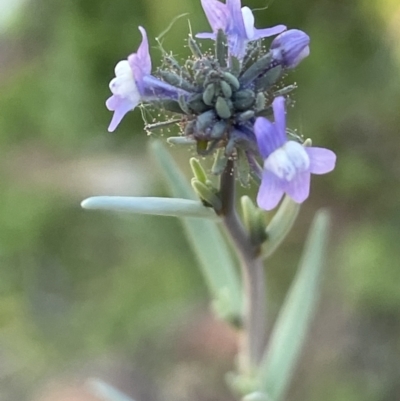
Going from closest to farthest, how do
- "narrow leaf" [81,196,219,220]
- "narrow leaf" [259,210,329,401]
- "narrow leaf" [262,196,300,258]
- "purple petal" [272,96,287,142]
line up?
"purple petal" [272,96,287,142]
"narrow leaf" [81,196,219,220]
"narrow leaf" [262,196,300,258]
"narrow leaf" [259,210,329,401]

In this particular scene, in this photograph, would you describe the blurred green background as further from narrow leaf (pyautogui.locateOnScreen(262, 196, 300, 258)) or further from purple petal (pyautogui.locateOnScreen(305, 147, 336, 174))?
purple petal (pyautogui.locateOnScreen(305, 147, 336, 174))

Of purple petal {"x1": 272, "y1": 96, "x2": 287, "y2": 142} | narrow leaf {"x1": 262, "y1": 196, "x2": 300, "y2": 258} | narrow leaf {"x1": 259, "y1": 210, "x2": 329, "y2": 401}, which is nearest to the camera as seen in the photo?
purple petal {"x1": 272, "y1": 96, "x2": 287, "y2": 142}

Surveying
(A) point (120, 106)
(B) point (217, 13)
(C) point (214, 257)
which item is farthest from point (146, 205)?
(C) point (214, 257)

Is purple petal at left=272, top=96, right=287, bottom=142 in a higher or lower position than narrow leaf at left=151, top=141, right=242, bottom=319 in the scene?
higher

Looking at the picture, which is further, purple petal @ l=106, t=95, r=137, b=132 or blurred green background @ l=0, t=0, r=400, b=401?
blurred green background @ l=0, t=0, r=400, b=401

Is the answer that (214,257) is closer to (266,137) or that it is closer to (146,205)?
(146,205)

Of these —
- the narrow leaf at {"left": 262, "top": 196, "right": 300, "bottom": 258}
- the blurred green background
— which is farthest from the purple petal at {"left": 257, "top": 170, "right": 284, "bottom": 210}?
the blurred green background

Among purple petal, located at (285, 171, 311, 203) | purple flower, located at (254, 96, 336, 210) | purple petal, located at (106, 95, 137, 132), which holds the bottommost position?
purple petal, located at (285, 171, 311, 203)
